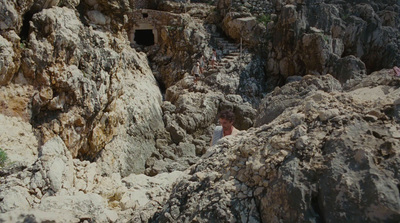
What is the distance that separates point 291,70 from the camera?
16594 millimetres

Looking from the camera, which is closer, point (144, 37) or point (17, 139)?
point (17, 139)

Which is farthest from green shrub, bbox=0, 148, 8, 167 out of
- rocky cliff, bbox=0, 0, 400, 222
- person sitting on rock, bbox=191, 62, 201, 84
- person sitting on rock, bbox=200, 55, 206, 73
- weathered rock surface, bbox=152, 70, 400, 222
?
person sitting on rock, bbox=200, 55, 206, 73

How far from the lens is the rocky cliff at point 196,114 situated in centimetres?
280

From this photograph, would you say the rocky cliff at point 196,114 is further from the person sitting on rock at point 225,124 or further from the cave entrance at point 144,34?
the person sitting on rock at point 225,124

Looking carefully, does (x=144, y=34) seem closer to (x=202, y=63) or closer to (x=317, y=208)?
(x=202, y=63)

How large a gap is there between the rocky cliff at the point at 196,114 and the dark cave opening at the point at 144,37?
132 millimetres

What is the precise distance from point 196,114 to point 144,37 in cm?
802

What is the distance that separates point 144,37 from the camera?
62.6 feet

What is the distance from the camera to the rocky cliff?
2805 millimetres

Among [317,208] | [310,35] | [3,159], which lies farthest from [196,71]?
[317,208]

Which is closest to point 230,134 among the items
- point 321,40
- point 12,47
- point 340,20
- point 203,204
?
point 203,204

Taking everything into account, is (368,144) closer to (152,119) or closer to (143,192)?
(143,192)

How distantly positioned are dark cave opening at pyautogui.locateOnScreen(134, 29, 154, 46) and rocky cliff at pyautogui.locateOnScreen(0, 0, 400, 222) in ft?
0.43

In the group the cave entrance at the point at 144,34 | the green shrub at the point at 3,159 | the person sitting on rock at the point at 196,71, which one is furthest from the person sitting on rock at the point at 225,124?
the cave entrance at the point at 144,34
